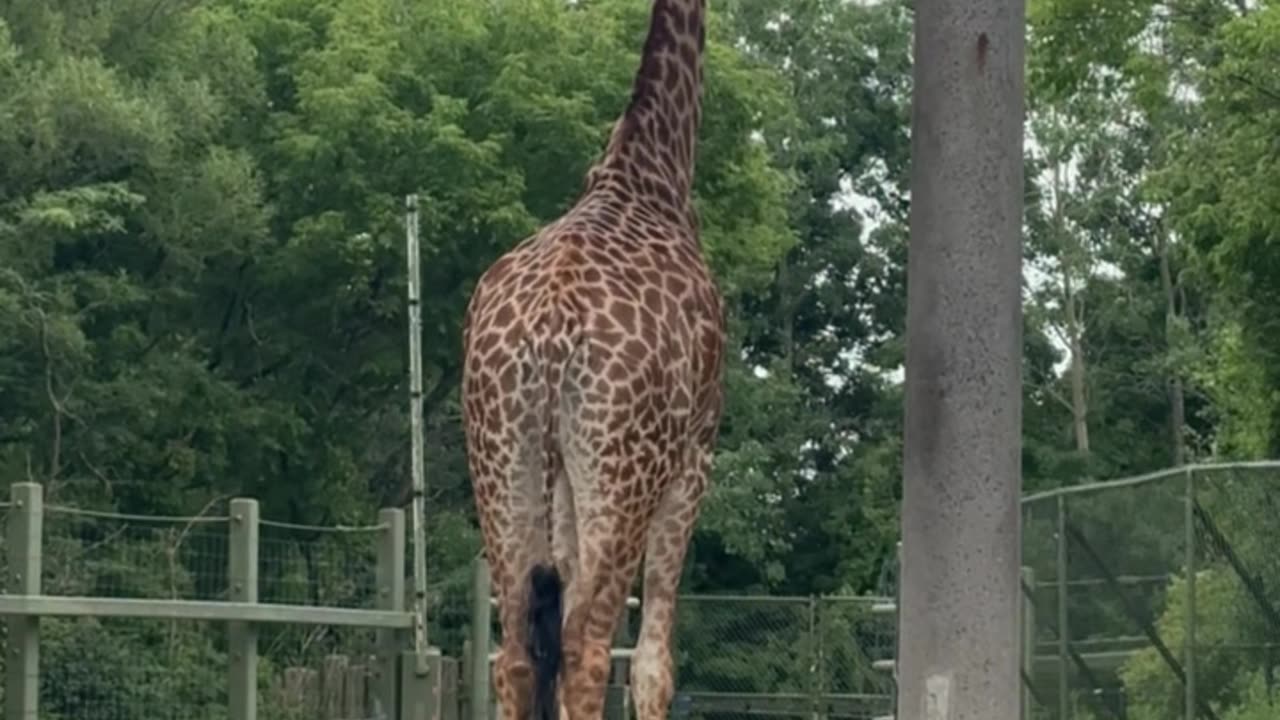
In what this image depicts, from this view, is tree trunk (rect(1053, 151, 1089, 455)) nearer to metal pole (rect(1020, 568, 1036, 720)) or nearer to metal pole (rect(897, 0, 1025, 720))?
metal pole (rect(1020, 568, 1036, 720))

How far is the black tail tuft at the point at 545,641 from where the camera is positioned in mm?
7730

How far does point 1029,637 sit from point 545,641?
6450mm

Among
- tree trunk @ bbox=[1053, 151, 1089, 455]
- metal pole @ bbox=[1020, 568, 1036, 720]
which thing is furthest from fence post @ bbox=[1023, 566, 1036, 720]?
tree trunk @ bbox=[1053, 151, 1089, 455]

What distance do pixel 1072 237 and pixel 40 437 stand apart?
973 inches

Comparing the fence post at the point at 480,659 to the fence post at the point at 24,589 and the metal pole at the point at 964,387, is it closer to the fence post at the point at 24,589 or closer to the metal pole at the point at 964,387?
the fence post at the point at 24,589

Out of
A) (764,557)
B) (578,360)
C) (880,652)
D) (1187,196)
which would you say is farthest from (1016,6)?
(764,557)

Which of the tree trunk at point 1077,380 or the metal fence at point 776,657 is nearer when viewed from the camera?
the metal fence at point 776,657

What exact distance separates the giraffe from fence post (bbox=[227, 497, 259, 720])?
5.55m

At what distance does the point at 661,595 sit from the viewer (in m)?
8.05

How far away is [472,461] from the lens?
805 cm

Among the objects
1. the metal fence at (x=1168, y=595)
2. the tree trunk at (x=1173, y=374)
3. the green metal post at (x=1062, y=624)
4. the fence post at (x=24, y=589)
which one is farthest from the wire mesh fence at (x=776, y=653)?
the tree trunk at (x=1173, y=374)

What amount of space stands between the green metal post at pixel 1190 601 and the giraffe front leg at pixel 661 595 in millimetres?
4018

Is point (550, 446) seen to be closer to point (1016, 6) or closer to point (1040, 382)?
point (1016, 6)

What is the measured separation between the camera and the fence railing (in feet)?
44.4
